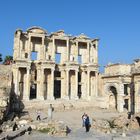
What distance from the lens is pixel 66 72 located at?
4134 cm

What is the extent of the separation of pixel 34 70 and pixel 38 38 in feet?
15.8

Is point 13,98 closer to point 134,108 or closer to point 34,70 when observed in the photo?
point 34,70

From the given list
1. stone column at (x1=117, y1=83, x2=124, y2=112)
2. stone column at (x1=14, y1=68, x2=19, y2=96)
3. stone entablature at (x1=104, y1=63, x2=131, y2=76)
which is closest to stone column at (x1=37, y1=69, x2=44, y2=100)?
stone column at (x1=14, y1=68, x2=19, y2=96)

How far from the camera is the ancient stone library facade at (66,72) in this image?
3875 centimetres

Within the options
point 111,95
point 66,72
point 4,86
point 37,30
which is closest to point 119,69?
point 111,95

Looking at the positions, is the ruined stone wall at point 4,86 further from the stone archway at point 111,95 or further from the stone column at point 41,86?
the stone archway at point 111,95

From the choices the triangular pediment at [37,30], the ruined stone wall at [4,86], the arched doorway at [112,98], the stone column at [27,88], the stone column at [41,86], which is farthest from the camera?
the arched doorway at [112,98]

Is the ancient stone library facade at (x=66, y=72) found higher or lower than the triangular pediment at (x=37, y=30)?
lower

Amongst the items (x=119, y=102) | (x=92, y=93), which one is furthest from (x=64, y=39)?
(x=119, y=102)

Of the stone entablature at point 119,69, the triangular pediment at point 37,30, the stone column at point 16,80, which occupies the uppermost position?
the triangular pediment at point 37,30

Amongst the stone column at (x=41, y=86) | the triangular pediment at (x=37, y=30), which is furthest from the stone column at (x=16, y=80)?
the triangular pediment at (x=37, y=30)

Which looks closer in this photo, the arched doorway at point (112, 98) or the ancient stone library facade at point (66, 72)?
the ancient stone library facade at point (66, 72)

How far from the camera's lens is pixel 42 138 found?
20719 mm

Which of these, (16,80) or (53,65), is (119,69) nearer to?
(53,65)
